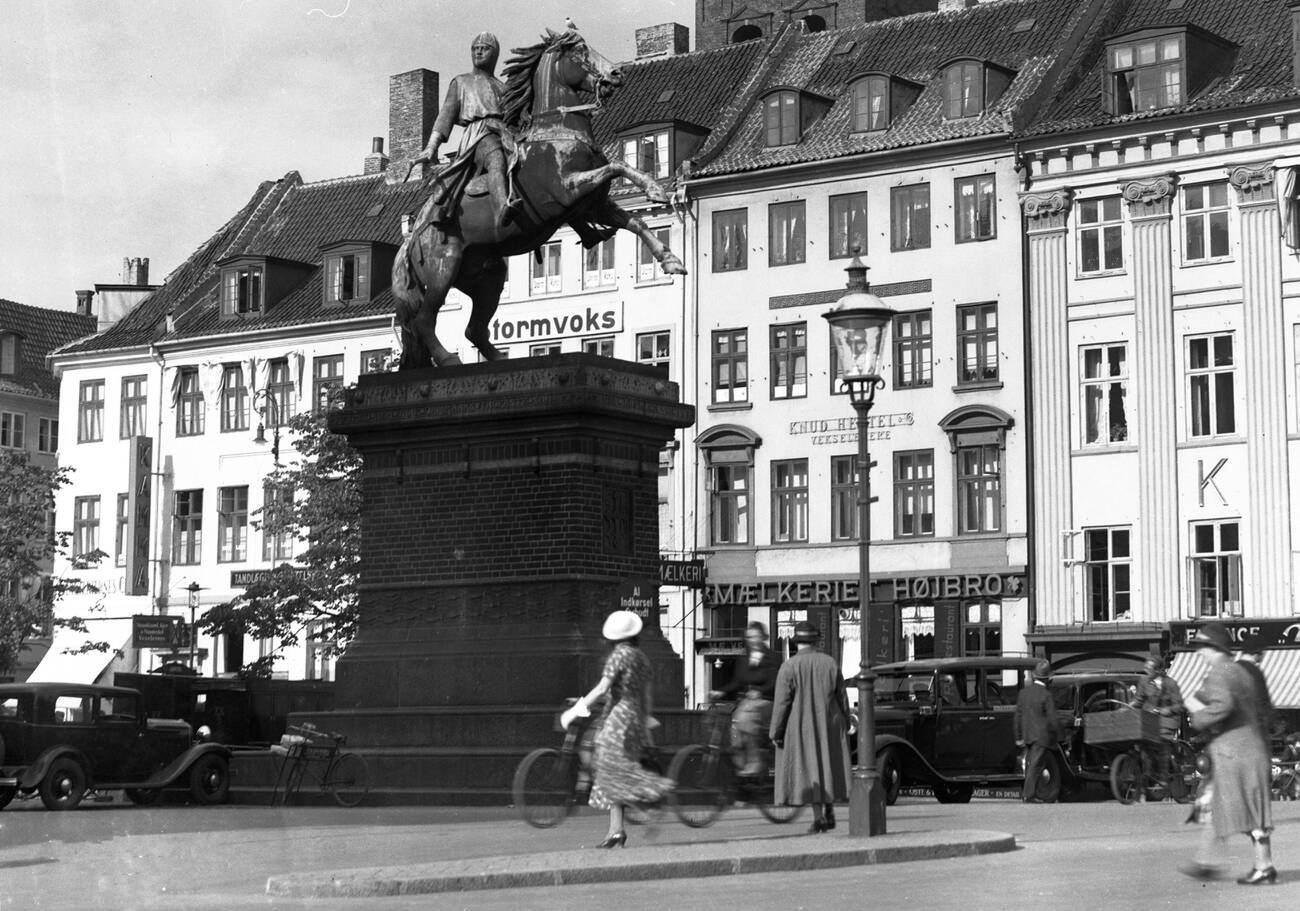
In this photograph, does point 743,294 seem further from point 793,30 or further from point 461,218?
point 461,218

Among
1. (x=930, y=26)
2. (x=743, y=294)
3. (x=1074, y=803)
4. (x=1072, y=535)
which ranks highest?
(x=930, y=26)

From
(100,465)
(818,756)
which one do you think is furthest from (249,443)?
(818,756)

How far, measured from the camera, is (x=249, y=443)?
68188 mm

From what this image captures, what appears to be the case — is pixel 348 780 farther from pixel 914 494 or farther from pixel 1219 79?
pixel 1219 79

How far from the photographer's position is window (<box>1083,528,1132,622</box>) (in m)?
52.2

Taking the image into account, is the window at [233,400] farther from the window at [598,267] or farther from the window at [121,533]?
the window at [598,267]

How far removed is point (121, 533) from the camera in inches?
2768

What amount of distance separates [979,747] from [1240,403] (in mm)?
22623

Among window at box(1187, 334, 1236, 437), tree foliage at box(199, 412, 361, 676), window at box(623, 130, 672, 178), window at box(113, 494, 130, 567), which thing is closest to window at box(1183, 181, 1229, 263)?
window at box(1187, 334, 1236, 437)

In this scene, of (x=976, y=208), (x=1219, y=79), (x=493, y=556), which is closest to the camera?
(x=493, y=556)

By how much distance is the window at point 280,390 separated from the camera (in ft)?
221

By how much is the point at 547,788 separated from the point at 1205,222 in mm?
35957

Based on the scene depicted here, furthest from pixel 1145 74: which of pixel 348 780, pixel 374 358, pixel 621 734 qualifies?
pixel 621 734

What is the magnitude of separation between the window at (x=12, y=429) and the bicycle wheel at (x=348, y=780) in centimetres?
5853
